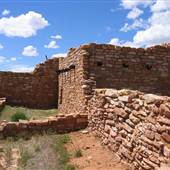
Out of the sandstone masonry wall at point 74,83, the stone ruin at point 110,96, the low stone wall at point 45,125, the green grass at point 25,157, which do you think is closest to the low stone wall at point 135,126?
the stone ruin at point 110,96

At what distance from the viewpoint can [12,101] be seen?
20.8m

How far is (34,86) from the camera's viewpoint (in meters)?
20.9

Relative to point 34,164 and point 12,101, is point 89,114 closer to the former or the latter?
point 34,164

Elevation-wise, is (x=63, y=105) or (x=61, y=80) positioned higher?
(x=61, y=80)

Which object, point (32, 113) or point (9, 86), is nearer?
point (32, 113)

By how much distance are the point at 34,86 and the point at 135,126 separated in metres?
13.1

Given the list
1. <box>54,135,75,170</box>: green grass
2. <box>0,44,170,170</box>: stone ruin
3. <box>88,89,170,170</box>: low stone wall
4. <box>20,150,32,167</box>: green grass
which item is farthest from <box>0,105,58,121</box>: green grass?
<box>20,150,32,167</box>: green grass

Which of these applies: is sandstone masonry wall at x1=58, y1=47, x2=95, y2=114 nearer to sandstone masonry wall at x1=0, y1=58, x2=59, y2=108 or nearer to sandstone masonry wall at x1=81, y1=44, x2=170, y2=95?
sandstone masonry wall at x1=81, y1=44, x2=170, y2=95

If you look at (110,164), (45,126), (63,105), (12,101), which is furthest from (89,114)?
(12,101)

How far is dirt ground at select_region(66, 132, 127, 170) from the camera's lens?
29.3 feet

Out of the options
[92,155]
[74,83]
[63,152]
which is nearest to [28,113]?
[74,83]

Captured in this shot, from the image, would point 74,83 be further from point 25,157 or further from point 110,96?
point 25,157

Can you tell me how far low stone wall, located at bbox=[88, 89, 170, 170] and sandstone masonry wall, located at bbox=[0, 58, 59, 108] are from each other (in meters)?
9.12

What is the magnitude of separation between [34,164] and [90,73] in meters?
5.55
